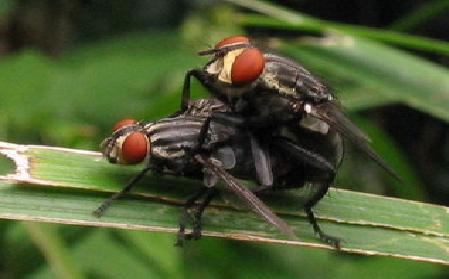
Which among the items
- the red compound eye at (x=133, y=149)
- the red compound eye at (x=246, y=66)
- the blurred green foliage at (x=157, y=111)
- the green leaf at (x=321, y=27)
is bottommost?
the blurred green foliage at (x=157, y=111)

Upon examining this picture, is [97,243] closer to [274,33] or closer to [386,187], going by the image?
A: [386,187]

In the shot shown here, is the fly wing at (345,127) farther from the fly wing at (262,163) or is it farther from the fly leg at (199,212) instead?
the fly leg at (199,212)

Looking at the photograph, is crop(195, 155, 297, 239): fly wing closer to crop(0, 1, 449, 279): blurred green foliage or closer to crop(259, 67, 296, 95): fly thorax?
crop(259, 67, 296, 95): fly thorax

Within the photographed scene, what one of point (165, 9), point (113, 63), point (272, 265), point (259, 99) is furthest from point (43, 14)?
point (259, 99)

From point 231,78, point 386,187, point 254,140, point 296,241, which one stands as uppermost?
point 231,78

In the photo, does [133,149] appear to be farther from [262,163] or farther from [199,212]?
[262,163]

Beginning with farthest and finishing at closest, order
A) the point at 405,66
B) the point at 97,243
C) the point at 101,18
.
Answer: the point at 101,18 < the point at 405,66 < the point at 97,243

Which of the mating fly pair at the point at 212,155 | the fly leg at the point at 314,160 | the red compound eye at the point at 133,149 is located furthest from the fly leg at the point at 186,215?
the fly leg at the point at 314,160

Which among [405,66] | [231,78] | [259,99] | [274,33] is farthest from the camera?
[274,33]
